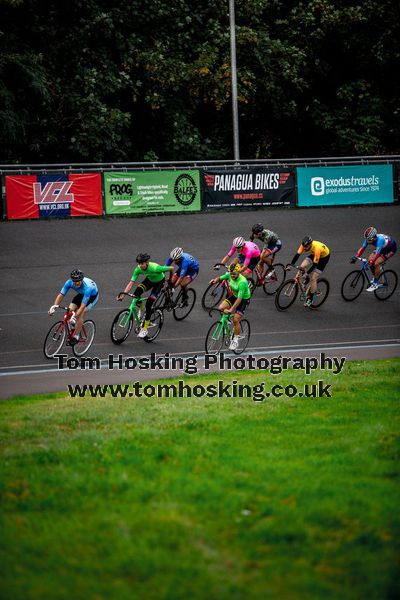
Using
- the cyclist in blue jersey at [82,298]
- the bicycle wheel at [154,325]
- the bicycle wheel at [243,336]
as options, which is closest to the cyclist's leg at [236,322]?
the bicycle wheel at [243,336]

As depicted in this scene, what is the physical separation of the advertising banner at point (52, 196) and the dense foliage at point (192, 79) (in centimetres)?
611

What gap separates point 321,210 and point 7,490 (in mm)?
27286

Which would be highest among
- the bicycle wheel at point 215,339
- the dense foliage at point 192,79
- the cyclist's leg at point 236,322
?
the dense foliage at point 192,79

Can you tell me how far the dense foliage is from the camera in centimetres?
3681

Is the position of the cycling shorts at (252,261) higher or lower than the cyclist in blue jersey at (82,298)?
higher

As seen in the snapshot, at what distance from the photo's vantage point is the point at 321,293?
21766 millimetres

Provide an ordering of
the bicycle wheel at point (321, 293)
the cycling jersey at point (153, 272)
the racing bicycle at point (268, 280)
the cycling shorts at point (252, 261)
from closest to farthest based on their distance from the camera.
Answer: the cycling jersey at point (153, 272)
the cycling shorts at point (252, 261)
the bicycle wheel at point (321, 293)
the racing bicycle at point (268, 280)

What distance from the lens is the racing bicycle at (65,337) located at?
1659 cm

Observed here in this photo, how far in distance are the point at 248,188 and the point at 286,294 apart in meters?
11.5

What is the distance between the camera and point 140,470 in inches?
318

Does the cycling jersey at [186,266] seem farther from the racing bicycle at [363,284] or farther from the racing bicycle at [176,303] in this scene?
the racing bicycle at [363,284]

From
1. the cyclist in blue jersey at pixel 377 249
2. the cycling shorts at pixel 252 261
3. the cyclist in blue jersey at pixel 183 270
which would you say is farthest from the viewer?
the cyclist in blue jersey at pixel 377 249

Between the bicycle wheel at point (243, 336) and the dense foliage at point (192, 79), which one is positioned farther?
the dense foliage at point (192, 79)

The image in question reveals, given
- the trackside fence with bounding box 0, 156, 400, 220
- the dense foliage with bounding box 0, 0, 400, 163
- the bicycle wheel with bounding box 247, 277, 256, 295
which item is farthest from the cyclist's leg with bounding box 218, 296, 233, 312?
the dense foliage with bounding box 0, 0, 400, 163
